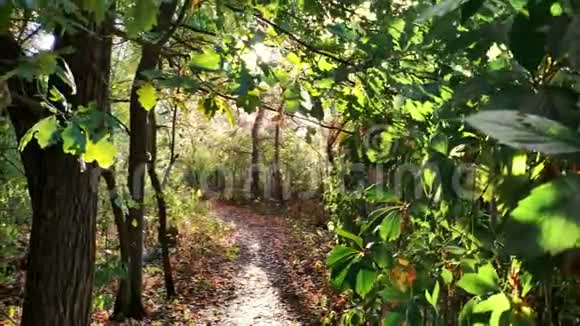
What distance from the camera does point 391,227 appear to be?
1.13m

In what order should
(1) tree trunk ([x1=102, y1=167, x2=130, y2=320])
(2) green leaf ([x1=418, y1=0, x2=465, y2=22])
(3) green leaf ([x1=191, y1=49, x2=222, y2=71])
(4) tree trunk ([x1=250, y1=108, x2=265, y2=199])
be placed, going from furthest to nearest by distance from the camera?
(4) tree trunk ([x1=250, y1=108, x2=265, y2=199]) → (1) tree trunk ([x1=102, y1=167, x2=130, y2=320]) → (3) green leaf ([x1=191, y1=49, x2=222, y2=71]) → (2) green leaf ([x1=418, y1=0, x2=465, y2=22])

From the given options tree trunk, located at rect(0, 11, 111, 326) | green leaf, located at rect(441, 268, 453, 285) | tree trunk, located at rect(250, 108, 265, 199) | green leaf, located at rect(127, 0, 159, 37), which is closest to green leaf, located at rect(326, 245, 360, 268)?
green leaf, located at rect(441, 268, 453, 285)

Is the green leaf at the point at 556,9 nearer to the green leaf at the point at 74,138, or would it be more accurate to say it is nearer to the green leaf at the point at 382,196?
the green leaf at the point at 382,196

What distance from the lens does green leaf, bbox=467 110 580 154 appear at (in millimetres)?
353

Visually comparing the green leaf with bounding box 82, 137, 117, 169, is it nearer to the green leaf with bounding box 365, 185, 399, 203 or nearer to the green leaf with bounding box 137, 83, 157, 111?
the green leaf with bounding box 137, 83, 157, 111

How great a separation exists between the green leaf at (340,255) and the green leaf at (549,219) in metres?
0.67

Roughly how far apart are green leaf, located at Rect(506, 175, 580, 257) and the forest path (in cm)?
811

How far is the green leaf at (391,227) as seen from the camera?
111 cm

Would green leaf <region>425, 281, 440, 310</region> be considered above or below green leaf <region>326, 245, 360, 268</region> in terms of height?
below

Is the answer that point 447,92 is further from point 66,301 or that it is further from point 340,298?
point 340,298

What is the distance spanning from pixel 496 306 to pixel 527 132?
0.51 meters

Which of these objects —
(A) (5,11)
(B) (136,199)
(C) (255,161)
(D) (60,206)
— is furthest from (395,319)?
(C) (255,161)

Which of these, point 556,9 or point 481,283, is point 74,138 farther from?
point 556,9

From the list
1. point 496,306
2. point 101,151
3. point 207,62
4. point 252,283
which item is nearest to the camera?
point 496,306
